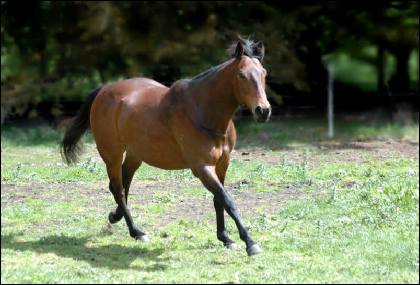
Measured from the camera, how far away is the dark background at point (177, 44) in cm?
1360

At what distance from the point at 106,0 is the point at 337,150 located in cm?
482

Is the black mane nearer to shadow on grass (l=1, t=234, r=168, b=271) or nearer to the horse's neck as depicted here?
the horse's neck

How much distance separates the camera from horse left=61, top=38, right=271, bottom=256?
5844 mm

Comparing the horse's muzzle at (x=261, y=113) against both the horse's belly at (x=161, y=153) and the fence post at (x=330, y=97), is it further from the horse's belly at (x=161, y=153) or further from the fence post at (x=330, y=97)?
the fence post at (x=330, y=97)

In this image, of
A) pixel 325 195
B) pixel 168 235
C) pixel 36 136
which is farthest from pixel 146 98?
pixel 36 136

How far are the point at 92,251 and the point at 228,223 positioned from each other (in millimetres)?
1396

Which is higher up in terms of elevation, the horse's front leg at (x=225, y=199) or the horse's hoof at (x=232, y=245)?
the horse's front leg at (x=225, y=199)

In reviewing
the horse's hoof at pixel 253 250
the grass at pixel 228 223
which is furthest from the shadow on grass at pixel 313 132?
the horse's hoof at pixel 253 250

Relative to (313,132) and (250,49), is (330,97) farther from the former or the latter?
(250,49)

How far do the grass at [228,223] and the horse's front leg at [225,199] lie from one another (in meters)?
0.10

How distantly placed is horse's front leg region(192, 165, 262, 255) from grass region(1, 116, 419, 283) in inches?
4.0

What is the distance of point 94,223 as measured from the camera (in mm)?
6949

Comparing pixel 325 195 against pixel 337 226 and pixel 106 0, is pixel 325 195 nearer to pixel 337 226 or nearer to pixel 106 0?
pixel 337 226

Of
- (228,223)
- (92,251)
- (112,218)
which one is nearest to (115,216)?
(112,218)
